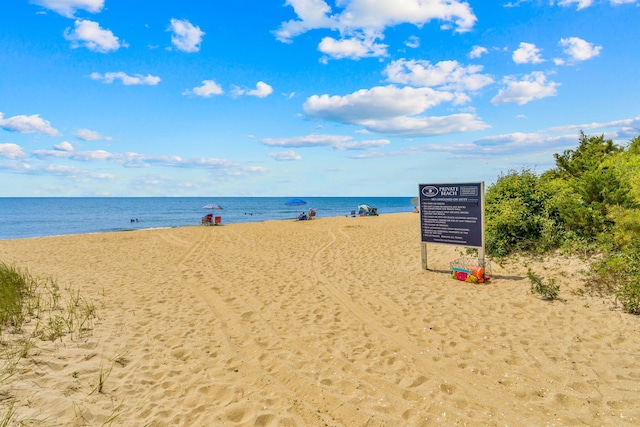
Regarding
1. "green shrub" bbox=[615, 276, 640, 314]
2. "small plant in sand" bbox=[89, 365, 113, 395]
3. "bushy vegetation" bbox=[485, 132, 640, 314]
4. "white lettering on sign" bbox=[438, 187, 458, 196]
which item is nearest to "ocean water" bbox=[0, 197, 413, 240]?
"bushy vegetation" bbox=[485, 132, 640, 314]

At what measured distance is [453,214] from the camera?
30.9 feet

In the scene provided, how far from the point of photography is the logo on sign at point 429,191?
974cm

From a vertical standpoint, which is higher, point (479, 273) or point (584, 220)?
point (584, 220)

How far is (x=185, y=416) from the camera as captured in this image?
3750 millimetres

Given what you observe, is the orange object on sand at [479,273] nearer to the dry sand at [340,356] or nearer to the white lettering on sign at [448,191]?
the dry sand at [340,356]

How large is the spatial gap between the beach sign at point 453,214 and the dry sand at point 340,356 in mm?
1113

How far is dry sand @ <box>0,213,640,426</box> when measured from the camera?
3830mm

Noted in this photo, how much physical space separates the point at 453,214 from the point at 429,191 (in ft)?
3.06

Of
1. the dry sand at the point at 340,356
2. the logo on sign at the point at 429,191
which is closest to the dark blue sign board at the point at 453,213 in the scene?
the logo on sign at the point at 429,191

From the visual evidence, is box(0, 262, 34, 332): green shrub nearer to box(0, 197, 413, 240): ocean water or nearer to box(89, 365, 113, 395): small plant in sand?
box(89, 365, 113, 395): small plant in sand

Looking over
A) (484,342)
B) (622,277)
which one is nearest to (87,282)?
(484,342)

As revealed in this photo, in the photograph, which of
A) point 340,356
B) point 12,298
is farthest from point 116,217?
point 340,356

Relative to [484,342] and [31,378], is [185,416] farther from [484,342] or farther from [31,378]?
[484,342]

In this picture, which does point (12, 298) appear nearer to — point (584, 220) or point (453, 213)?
point (453, 213)
